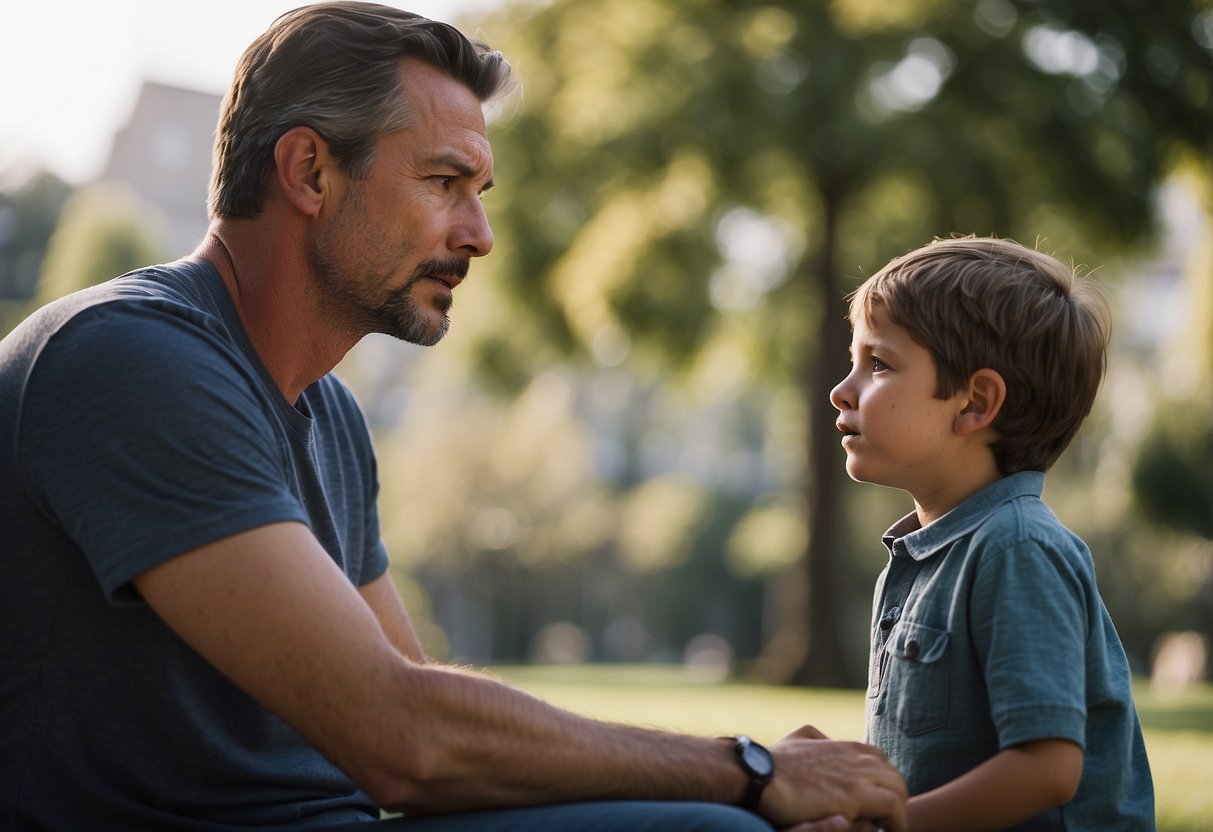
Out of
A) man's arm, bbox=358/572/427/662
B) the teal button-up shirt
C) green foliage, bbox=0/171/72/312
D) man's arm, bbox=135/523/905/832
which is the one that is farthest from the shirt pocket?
green foliage, bbox=0/171/72/312

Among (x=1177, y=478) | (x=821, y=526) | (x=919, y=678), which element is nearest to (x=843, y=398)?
(x=919, y=678)

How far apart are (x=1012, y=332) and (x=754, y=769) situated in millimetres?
987

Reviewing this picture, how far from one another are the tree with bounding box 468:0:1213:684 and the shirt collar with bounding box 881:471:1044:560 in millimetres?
11134

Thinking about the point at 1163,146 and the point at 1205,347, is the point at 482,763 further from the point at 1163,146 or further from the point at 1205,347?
the point at 1205,347

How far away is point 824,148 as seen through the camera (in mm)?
14227

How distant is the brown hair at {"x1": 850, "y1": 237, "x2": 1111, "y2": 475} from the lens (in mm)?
2607

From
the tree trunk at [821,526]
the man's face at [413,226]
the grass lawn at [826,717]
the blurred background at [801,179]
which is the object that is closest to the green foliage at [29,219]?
the blurred background at [801,179]

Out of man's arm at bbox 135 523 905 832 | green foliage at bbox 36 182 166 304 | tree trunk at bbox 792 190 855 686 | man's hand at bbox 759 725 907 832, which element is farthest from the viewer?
green foliage at bbox 36 182 166 304

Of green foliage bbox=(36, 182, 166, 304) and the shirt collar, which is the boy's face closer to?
the shirt collar

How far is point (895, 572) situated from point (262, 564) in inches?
51.5

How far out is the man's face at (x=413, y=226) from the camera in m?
2.88

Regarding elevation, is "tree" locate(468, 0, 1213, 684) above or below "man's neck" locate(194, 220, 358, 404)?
above

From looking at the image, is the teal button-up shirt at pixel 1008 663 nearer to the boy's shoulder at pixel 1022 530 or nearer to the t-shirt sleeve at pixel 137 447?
the boy's shoulder at pixel 1022 530

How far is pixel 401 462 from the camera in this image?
39.0m
